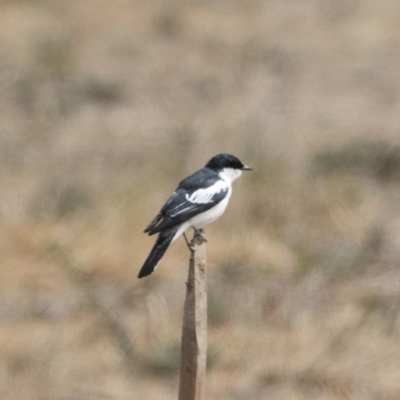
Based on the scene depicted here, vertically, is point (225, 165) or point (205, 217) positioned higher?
point (225, 165)

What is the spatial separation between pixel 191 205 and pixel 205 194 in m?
0.13

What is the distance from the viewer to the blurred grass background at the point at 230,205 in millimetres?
7840

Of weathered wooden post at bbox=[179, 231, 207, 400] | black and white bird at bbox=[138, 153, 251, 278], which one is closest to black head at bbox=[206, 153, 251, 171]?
black and white bird at bbox=[138, 153, 251, 278]

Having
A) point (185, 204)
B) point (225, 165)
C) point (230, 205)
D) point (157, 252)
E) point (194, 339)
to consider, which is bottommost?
point (194, 339)

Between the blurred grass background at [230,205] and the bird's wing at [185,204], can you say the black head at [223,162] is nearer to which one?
the bird's wing at [185,204]

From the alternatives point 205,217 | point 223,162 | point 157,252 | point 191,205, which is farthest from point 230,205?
point 157,252

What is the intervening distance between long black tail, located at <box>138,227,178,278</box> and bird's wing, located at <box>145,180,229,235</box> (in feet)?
0.22

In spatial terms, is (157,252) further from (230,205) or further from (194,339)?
(230,205)

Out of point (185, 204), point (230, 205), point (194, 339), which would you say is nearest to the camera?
point (194, 339)

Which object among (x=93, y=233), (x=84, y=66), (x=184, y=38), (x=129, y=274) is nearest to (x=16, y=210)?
(x=93, y=233)

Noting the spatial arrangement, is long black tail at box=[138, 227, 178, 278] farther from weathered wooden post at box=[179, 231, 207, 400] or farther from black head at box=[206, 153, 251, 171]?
black head at box=[206, 153, 251, 171]

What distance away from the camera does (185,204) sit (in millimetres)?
5492

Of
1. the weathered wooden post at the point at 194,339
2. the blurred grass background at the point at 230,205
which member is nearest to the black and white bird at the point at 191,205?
the weathered wooden post at the point at 194,339

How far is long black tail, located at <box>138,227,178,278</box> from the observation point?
4871 millimetres
